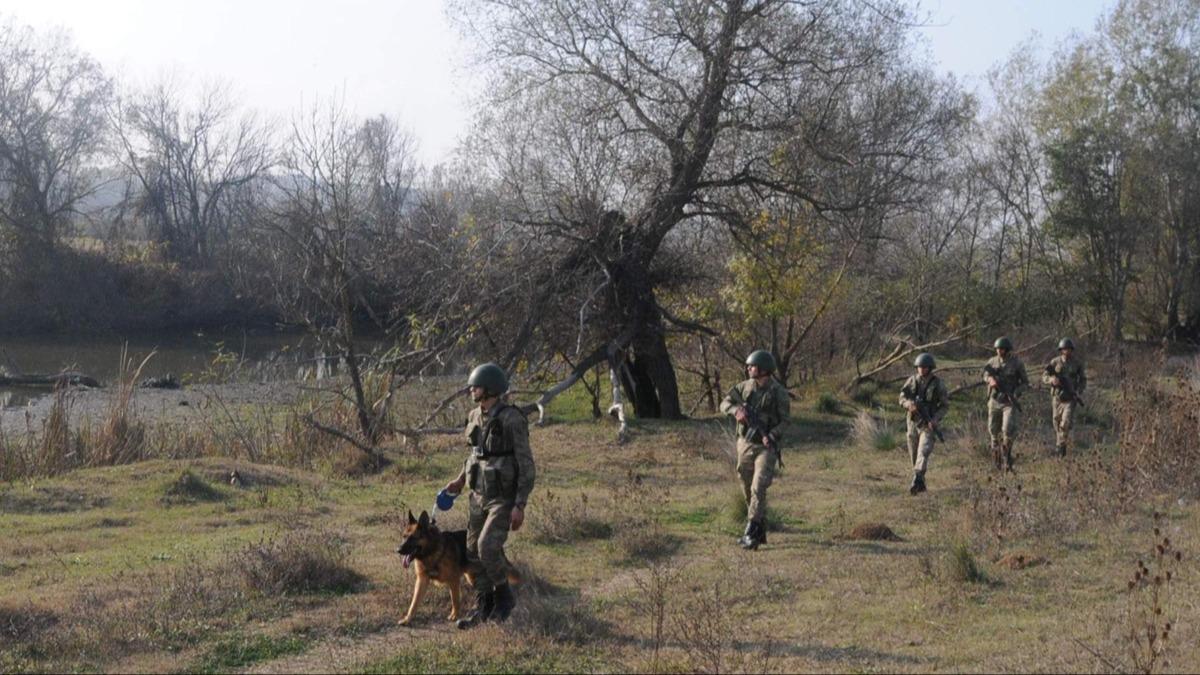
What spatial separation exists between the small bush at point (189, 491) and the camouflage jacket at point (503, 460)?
6.69 meters

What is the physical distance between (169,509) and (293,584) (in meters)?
5.05

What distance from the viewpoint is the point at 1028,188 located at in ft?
127

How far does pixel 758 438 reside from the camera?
10.8 m

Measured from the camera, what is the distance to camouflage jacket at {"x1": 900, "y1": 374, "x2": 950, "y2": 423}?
13.9 meters

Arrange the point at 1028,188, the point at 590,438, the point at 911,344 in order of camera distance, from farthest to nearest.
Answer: the point at 1028,188 < the point at 911,344 < the point at 590,438

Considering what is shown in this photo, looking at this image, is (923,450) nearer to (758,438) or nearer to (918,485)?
(918,485)

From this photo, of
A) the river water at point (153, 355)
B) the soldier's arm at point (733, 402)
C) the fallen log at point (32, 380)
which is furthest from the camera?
the river water at point (153, 355)

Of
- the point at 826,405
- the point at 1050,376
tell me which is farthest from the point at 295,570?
the point at 826,405

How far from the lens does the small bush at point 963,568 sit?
8.84 metres

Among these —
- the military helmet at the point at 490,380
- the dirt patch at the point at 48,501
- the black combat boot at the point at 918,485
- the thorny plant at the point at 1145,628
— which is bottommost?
the dirt patch at the point at 48,501

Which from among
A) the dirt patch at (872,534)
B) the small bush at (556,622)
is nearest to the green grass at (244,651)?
the small bush at (556,622)

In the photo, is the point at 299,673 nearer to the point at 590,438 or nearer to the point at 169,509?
the point at 169,509

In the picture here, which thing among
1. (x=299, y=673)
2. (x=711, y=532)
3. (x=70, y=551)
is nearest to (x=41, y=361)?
(x=70, y=551)

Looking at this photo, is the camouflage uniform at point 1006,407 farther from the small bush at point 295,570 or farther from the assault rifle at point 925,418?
the small bush at point 295,570
